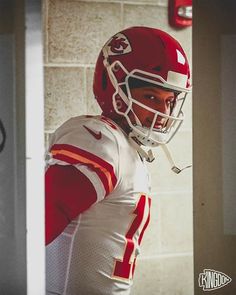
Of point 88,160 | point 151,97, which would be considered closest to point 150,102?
point 151,97

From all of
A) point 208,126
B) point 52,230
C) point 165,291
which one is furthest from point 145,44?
point 165,291

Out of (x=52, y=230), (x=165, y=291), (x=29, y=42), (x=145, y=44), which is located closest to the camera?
(x=29, y=42)

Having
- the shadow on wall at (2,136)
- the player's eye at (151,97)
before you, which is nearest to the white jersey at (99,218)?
the player's eye at (151,97)

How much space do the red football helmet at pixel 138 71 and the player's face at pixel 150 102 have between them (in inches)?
0.5

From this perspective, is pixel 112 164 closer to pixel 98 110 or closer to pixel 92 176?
pixel 92 176

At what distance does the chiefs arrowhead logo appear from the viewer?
1863 millimetres

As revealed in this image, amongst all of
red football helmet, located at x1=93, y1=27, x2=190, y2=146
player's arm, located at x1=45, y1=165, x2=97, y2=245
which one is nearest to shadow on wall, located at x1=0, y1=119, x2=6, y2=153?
player's arm, located at x1=45, y1=165, x2=97, y2=245

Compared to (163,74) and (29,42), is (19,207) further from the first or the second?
(163,74)

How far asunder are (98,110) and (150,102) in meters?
0.16

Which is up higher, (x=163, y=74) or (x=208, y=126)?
(x=163, y=74)

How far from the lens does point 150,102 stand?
186 cm

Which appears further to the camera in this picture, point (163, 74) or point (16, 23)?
point (163, 74)

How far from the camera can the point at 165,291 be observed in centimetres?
205

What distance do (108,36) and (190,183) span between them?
0.50 metres
